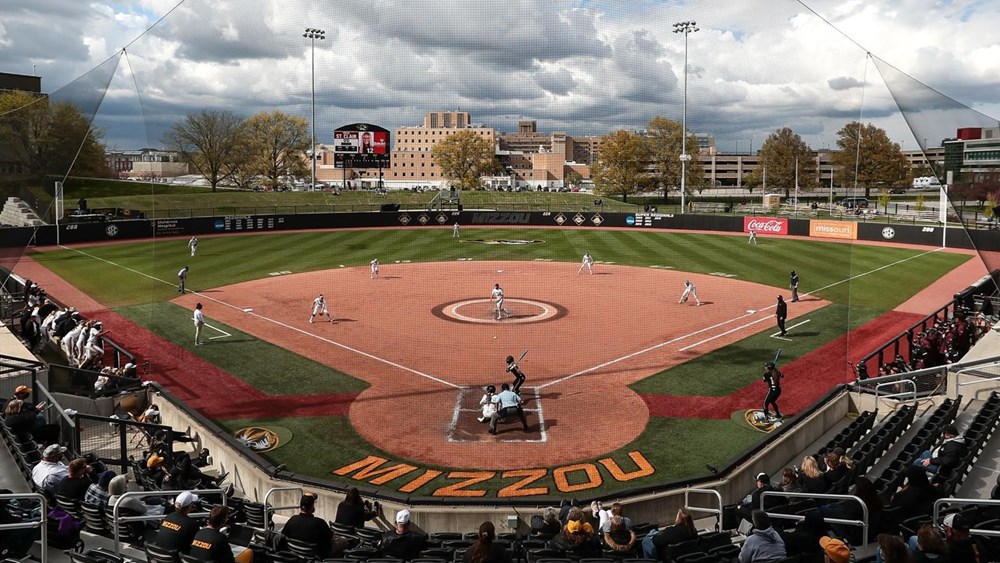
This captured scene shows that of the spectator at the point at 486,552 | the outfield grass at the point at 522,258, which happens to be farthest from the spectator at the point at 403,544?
the outfield grass at the point at 522,258

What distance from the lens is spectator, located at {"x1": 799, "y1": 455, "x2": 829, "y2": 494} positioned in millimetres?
9484

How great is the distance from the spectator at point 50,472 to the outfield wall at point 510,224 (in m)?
26.6

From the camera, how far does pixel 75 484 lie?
8883 mm

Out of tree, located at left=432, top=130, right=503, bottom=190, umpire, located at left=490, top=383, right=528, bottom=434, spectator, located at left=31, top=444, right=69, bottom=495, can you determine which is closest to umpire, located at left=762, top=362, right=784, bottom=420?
umpire, located at left=490, top=383, right=528, bottom=434

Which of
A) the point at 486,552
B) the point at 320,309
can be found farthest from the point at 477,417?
the point at 320,309

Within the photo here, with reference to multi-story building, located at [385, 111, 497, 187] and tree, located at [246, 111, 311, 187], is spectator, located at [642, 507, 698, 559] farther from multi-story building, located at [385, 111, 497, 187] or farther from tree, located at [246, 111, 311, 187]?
multi-story building, located at [385, 111, 497, 187]

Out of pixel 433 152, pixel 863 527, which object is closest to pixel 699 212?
pixel 433 152

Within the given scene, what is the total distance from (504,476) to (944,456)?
7187mm

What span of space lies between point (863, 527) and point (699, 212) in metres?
54.3

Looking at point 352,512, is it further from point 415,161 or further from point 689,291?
point 415,161

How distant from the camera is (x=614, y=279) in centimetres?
3462

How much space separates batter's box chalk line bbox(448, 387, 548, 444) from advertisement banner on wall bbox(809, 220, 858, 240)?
37.1 m

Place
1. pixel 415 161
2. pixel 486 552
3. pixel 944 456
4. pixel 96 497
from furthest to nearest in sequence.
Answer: pixel 415 161 < pixel 944 456 < pixel 96 497 < pixel 486 552

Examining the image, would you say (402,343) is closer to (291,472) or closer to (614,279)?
(291,472)
